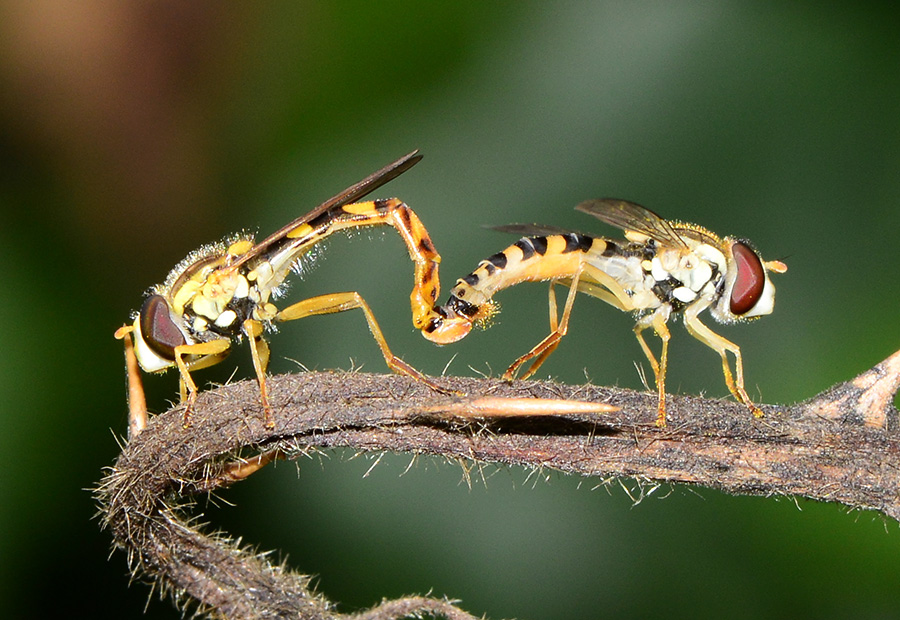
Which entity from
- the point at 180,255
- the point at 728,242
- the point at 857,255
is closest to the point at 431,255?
the point at 728,242

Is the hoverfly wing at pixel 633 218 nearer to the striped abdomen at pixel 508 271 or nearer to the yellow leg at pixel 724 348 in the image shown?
the striped abdomen at pixel 508 271

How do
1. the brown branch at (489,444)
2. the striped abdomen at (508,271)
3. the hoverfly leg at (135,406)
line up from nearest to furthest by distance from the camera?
the brown branch at (489,444) → the hoverfly leg at (135,406) → the striped abdomen at (508,271)

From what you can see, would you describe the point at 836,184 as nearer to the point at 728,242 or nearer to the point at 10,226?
the point at 728,242

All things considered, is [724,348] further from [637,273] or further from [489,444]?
[489,444]

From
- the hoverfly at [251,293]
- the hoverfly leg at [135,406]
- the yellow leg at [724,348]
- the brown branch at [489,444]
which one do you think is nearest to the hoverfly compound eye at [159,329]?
the hoverfly at [251,293]

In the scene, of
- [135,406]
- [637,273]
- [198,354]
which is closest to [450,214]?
[637,273]

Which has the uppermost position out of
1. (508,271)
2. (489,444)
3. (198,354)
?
(198,354)

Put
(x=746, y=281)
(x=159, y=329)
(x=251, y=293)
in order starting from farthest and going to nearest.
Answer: (x=746, y=281) < (x=251, y=293) < (x=159, y=329)
